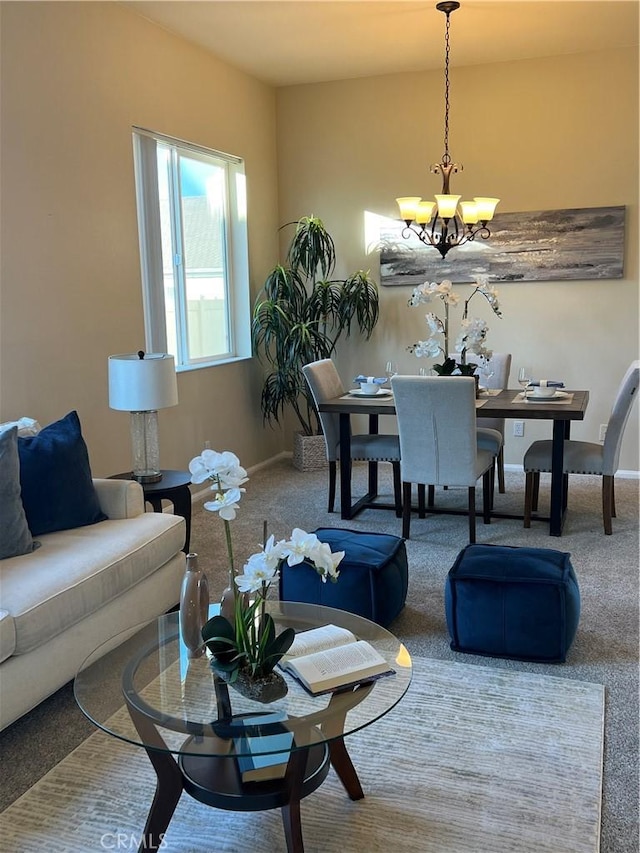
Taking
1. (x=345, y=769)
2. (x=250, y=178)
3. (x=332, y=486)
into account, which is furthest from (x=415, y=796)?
(x=250, y=178)

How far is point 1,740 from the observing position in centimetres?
242

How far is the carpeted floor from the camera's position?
7.46 ft

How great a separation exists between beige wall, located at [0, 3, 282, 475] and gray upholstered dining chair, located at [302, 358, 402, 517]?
91 centimetres

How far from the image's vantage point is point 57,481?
2.97 meters


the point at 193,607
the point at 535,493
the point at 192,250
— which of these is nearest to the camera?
the point at 193,607

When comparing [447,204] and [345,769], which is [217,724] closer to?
[345,769]

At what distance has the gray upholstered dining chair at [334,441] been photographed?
4633mm

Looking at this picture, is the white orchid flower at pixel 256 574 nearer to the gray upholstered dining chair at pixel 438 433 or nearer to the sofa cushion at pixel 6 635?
the sofa cushion at pixel 6 635

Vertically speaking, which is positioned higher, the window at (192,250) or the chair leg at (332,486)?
the window at (192,250)

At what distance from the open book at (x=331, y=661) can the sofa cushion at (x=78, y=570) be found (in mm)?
879

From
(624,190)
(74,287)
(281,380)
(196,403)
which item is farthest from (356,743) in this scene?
(624,190)

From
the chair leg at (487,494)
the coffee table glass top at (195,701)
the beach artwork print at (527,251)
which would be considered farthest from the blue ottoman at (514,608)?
the beach artwork print at (527,251)

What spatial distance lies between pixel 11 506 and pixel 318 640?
4.30 feet

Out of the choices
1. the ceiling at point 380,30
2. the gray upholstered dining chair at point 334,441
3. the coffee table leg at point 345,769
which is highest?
the ceiling at point 380,30
